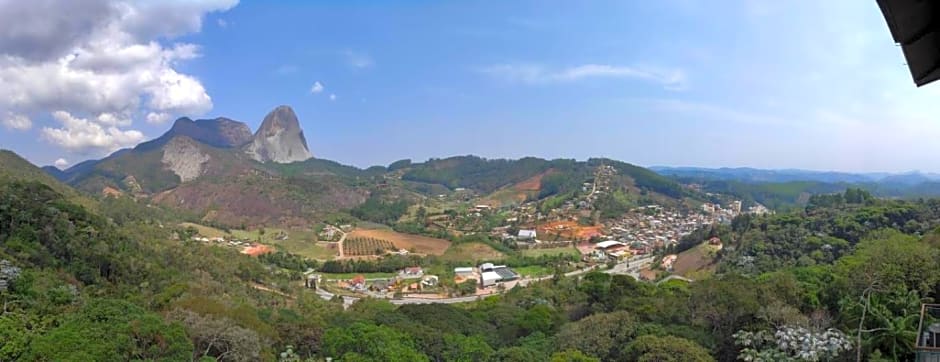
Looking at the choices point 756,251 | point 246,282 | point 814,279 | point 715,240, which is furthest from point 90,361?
point 715,240

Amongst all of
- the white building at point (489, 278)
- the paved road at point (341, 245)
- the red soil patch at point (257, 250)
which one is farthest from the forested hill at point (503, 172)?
the red soil patch at point (257, 250)

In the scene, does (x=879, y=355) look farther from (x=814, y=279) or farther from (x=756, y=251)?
(x=756, y=251)

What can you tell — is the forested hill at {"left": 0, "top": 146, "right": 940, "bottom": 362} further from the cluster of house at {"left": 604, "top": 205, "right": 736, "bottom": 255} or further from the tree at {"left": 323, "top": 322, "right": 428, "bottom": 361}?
the cluster of house at {"left": 604, "top": 205, "right": 736, "bottom": 255}

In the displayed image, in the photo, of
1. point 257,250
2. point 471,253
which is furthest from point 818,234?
point 257,250

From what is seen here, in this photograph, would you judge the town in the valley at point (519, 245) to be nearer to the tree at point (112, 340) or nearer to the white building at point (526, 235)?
the white building at point (526, 235)

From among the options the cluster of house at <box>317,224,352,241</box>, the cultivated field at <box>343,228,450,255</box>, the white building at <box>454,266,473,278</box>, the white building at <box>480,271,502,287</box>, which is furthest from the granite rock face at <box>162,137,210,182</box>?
the white building at <box>480,271,502,287</box>

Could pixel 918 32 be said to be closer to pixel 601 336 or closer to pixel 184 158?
pixel 601 336
